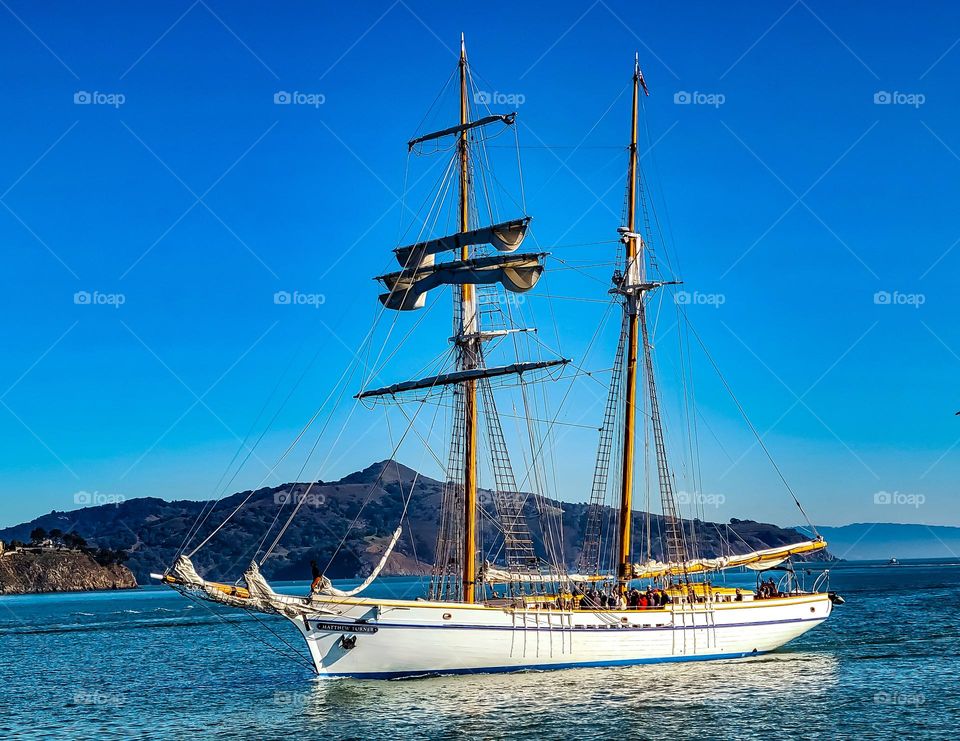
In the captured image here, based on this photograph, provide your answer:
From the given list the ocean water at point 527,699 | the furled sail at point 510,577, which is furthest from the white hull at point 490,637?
the furled sail at point 510,577

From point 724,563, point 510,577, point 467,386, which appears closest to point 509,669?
point 510,577

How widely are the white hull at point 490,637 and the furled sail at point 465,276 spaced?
16688 millimetres

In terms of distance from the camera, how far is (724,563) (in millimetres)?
56438

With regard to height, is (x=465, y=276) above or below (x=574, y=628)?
above

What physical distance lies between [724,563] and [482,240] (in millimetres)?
22825

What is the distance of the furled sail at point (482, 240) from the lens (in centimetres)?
5012

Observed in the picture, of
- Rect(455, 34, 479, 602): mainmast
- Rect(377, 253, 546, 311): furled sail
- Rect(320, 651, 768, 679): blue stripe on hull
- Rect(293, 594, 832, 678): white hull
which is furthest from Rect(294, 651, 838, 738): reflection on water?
Rect(377, 253, 546, 311): furled sail

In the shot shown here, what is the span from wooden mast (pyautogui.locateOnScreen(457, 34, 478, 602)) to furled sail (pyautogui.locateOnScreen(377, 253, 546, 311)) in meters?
0.74

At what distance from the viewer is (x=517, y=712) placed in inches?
1406

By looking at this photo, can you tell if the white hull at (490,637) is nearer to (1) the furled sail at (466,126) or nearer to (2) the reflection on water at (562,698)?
(2) the reflection on water at (562,698)

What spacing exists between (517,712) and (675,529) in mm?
19819

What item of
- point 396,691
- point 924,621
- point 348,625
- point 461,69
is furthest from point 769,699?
point 924,621

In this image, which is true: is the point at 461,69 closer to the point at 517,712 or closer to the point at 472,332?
the point at 472,332

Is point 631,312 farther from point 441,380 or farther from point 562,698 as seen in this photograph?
point 562,698
